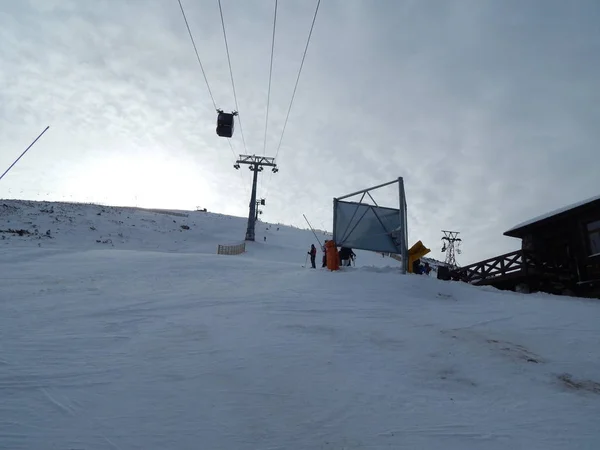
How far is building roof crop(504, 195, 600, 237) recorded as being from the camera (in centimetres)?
1497

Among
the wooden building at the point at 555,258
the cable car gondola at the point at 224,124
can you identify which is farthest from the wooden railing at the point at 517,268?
the cable car gondola at the point at 224,124

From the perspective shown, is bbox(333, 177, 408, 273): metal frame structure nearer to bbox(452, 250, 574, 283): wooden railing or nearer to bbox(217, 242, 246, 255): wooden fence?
bbox(452, 250, 574, 283): wooden railing

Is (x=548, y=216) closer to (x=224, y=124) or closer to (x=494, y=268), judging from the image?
(x=494, y=268)

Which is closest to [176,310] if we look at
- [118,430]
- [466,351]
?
[118,430]

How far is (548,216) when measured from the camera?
1659cm

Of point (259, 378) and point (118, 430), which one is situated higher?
point (259, 378)

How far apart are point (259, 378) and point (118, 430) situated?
1.66 metres

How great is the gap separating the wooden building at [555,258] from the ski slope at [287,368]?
23.2 feet

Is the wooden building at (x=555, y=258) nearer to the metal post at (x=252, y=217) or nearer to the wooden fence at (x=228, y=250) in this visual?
the wooden fence at (x=228, y=250)

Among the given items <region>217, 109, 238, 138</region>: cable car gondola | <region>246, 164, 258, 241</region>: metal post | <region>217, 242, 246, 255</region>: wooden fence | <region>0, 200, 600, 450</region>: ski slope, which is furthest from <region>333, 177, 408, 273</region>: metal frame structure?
<region>246, 164, 258, 241</region>: metal post

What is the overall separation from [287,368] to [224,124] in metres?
12.7

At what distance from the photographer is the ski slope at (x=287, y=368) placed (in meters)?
3.77

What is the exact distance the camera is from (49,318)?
6.91 meters

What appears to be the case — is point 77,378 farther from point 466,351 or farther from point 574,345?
point 574,345
